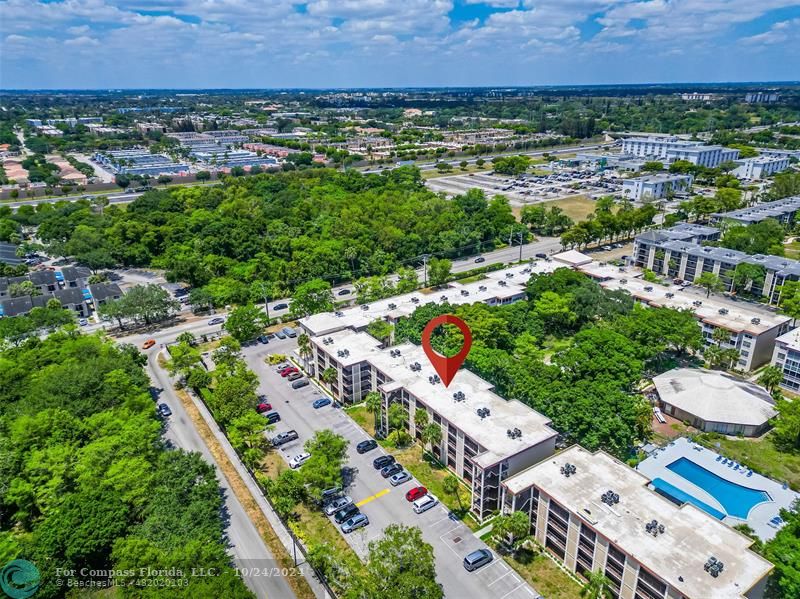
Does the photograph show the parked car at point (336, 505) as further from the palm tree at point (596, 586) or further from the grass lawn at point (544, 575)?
the palm tree at point (596, 586)

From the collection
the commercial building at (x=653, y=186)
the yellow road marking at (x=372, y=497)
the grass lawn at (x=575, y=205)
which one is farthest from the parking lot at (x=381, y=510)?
the commercial building at (x=653, y=186)

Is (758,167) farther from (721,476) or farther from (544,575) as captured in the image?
(544,575)

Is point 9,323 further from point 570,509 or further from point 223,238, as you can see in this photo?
point 570,509

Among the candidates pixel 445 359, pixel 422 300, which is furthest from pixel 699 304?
pixel 445 359

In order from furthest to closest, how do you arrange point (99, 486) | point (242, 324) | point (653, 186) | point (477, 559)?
point (653, 186)
point (242, 324)
point (99, 486)
point (477, 559)

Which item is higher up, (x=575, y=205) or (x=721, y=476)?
(x=575, y=205)

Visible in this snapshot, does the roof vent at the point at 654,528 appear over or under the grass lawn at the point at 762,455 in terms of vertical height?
over

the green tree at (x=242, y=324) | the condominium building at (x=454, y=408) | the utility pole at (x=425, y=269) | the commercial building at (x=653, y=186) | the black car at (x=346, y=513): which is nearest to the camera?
the black car at (x=346, y=513)
